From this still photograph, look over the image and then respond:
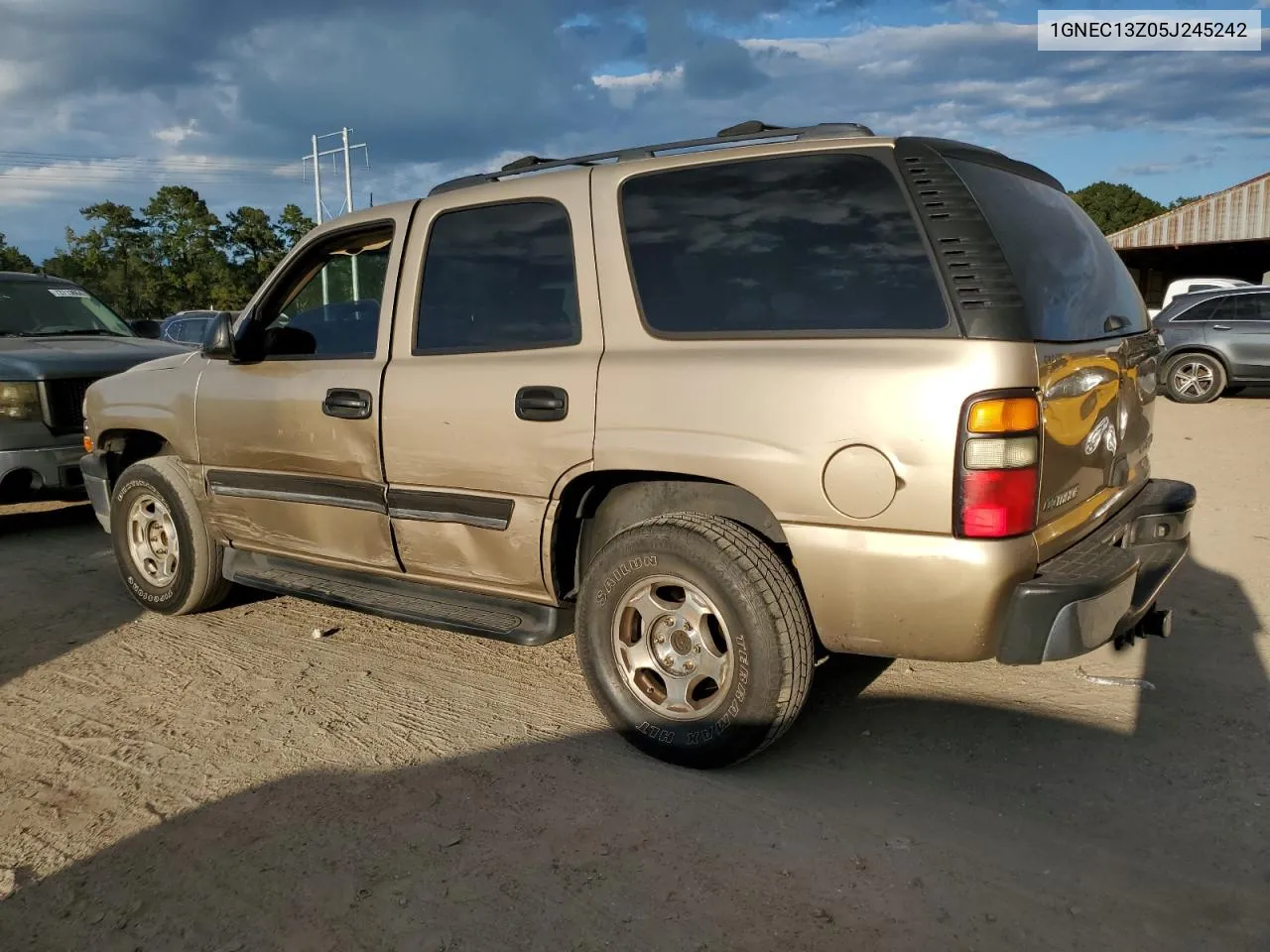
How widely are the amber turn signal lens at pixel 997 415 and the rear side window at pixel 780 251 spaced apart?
270 mm

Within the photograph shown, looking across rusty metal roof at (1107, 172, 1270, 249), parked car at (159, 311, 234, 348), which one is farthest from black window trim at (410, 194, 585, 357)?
rusty metal roof at (1107, 172, 1270, 249)

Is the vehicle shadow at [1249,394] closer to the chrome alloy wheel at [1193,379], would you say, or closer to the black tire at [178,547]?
the chrome alloy wheel at [1193,379]

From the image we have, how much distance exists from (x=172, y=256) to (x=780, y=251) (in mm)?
60849

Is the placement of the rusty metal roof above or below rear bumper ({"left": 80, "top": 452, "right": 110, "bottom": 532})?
above

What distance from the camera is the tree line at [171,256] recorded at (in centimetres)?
5450

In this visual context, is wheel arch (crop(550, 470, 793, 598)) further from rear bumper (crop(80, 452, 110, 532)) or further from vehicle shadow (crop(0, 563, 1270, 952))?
rear bumper (crop(80, 452, 110, 532))

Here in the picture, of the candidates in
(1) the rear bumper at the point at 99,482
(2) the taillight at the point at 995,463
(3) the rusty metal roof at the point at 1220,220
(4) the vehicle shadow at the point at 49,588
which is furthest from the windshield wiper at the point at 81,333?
(3) the rusty metal roof at the point at 1220,220

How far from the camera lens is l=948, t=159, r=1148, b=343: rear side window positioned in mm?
2945

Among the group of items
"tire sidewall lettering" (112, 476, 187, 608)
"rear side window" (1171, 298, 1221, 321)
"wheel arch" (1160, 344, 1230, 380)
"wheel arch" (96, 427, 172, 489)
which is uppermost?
"rear side window" (1171, 298, 1221, 321)

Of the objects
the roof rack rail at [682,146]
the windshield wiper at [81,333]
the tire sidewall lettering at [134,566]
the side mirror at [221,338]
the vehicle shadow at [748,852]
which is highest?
the roof rack rail at [682,146]

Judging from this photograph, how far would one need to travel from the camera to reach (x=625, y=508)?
3.58 m

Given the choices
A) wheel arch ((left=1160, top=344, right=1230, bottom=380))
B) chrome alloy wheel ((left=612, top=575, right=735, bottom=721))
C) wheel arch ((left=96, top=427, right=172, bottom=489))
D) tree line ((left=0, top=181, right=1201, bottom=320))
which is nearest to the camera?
chrome alloy wheel ((left=612, top=575, right=735, bottom=721))

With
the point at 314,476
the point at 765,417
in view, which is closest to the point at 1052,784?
the point at 765,417

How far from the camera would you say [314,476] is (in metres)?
4.24
